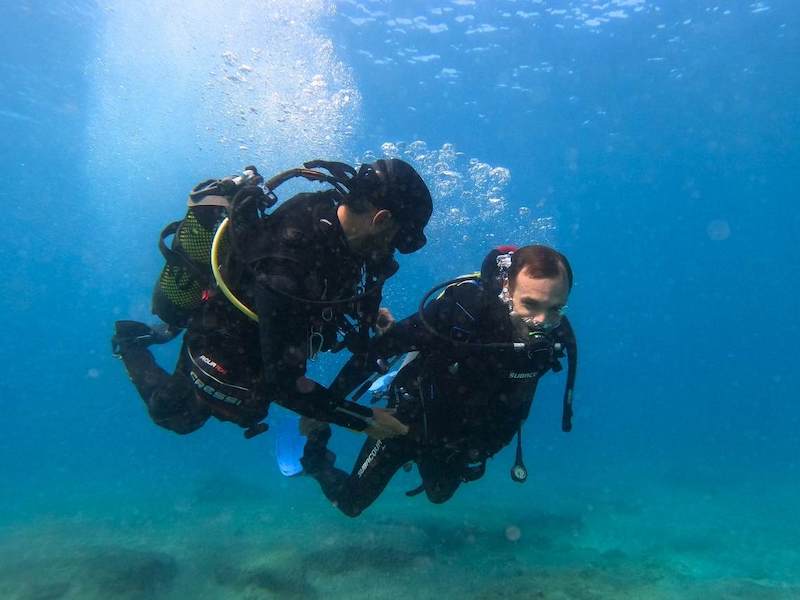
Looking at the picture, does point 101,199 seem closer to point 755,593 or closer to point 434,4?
point 434,4

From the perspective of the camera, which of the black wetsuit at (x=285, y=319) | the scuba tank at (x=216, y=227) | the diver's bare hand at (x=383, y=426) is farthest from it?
the diver's bare hand at (x=383, y=426)

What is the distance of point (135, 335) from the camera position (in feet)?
19.6

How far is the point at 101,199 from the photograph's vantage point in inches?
2648

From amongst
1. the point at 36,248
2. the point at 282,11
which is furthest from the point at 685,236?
the point at 36,248

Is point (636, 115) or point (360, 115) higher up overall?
point (636, 115)

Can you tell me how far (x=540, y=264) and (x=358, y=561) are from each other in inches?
267

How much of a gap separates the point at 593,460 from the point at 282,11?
3097cm

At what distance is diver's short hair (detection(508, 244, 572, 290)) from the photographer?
4.12m

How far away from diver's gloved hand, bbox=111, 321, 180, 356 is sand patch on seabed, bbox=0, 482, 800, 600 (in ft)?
14.1

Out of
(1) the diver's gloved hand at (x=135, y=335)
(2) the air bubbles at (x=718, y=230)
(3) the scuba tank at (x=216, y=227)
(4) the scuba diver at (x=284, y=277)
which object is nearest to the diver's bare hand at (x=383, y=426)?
(4) the scuba diver at (x=284, y=277)

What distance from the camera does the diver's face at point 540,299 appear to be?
13.4 feet

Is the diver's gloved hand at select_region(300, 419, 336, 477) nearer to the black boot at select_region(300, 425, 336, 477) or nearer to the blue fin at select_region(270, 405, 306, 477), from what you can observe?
the black boot at select_region(300, 425, 336, 477)

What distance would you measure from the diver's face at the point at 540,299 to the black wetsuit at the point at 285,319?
47.4 inches

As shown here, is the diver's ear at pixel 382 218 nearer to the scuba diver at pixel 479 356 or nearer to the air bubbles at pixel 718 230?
the scuba diver at pixel 479 356
